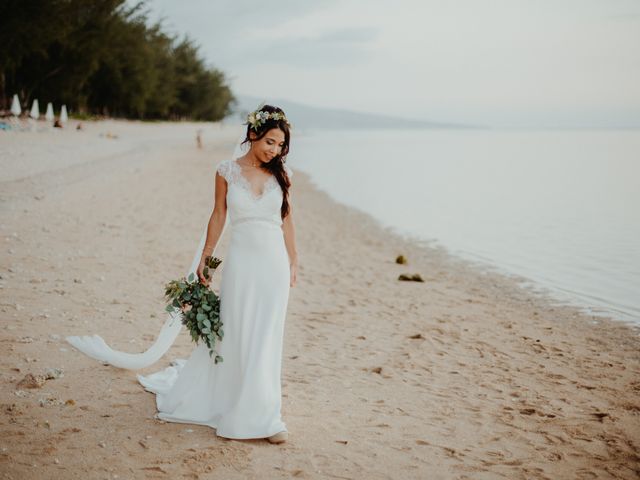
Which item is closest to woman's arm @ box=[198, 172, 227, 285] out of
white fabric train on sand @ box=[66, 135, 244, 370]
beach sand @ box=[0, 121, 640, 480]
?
white fabric train on sand @ box=[66, 135, 244, 370]

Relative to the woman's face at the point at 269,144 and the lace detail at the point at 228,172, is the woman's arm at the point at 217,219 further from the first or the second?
the woman's face at the point at 269,144

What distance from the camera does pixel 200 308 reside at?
3.98 metres

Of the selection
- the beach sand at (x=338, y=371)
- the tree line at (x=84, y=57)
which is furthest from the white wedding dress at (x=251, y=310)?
the tree line at (x=84, y=57)

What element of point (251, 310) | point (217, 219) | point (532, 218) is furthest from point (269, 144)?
point (532, 218)

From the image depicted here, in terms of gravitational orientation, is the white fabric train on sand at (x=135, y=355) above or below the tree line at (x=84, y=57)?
below

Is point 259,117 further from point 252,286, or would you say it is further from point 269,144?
point 252,286

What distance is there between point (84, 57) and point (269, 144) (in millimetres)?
38738

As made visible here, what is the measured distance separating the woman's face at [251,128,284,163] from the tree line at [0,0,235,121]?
94.0ft

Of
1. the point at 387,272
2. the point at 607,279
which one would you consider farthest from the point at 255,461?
the point at 607,279

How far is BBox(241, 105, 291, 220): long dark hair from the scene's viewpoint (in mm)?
3994

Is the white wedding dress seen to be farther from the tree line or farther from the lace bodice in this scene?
the tree line

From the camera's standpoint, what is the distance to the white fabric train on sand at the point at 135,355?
4840 mm

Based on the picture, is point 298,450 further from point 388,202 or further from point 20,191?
point 388,202

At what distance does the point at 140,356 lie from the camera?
4.98 metres
